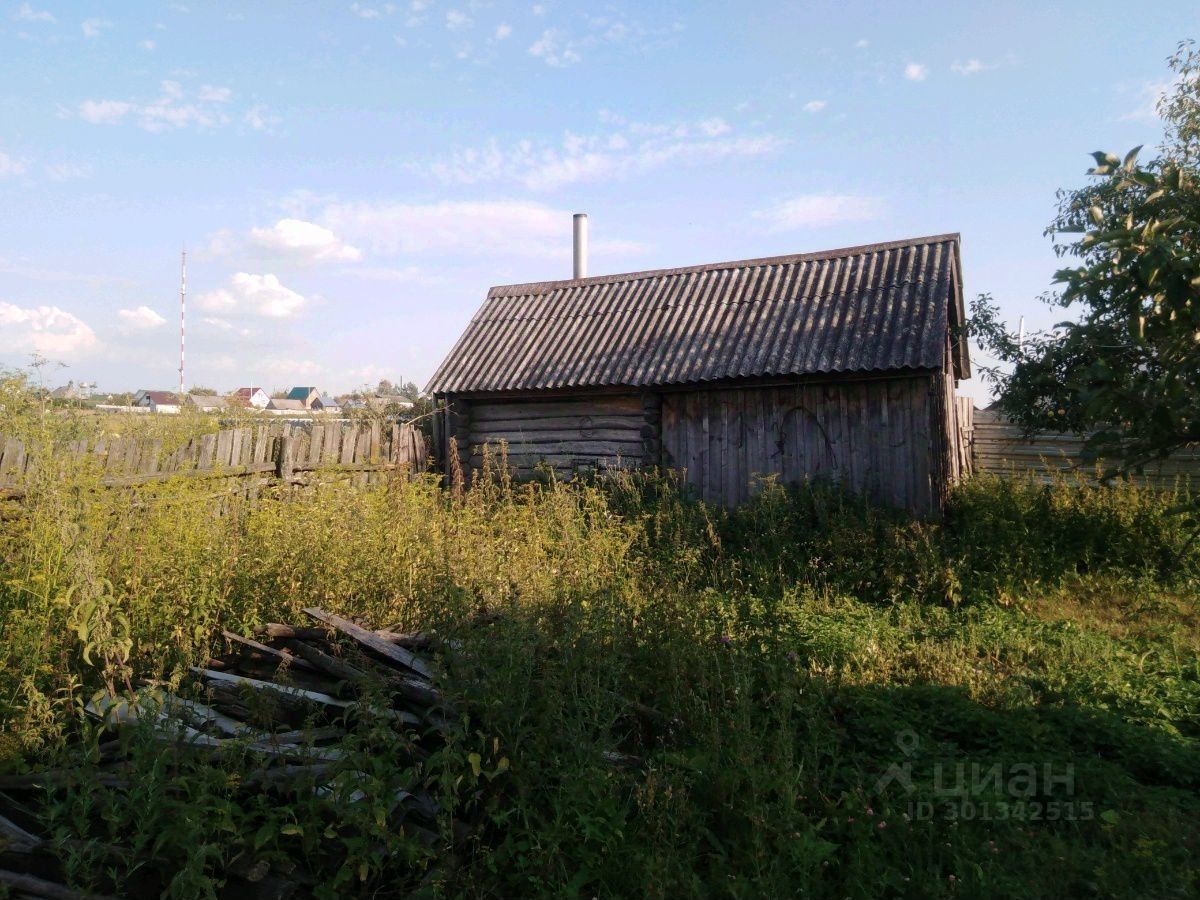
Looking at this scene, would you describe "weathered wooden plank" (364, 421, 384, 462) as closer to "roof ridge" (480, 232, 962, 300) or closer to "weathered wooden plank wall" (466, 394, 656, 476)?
"weathered wooden plank wall" (466, 394, 656, 476)

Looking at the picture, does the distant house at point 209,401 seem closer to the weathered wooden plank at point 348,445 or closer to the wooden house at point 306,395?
the weathered wooden plank at point 348,445

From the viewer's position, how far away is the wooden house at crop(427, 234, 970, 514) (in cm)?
1045

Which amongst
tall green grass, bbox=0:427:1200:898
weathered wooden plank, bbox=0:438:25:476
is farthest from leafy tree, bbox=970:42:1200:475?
weathered wooden plank, bbox=0:438:25:476

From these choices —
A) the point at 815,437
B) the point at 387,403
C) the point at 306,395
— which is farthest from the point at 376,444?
the point at 306,395

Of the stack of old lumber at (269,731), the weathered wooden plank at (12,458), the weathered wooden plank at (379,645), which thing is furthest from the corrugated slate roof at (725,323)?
the stack of old lumber at (269,731)

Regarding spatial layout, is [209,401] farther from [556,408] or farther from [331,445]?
[556,408]

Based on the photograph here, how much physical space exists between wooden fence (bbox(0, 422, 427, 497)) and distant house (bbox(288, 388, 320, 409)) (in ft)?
151

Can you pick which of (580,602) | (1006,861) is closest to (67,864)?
(580,602)

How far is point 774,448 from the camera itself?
11.1 meters

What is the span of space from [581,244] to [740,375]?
261 inches

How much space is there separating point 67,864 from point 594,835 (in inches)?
80.3

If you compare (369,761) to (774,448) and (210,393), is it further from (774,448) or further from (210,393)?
(210,393)

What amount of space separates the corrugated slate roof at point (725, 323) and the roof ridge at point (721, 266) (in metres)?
0.03

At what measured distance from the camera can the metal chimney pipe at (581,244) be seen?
16375mm
